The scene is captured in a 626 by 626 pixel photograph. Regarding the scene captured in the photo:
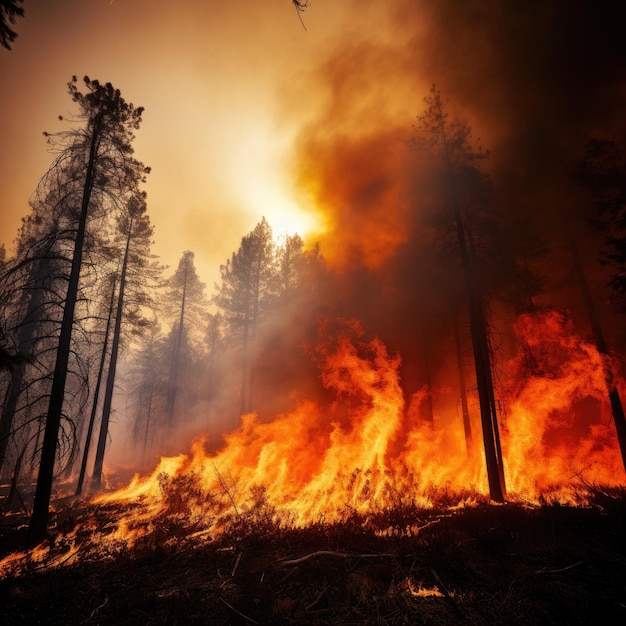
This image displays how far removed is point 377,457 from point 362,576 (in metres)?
7.54

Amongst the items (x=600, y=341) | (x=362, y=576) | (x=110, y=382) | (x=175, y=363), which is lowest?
(x=362, y=576)

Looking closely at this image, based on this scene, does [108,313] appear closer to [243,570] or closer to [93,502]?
[93,502]

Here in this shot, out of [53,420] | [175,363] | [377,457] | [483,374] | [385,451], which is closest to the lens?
[53,420]

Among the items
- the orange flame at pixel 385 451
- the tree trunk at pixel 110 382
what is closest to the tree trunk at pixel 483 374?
the orange flame at pixel 385 451

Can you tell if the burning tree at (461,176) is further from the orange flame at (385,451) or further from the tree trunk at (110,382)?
the tree trunk at (110,382)

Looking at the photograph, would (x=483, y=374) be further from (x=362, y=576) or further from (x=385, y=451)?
(x=362, y=576)

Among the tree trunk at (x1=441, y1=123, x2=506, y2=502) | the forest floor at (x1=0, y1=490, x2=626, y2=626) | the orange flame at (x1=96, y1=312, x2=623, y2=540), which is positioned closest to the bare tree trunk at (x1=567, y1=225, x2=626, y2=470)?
the orange flame at (x1=96, y1=312, x2=623, y2=540)

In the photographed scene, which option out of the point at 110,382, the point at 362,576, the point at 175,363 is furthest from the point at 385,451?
the point at 175,363

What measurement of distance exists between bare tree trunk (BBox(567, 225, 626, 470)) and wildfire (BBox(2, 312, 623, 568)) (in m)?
0.52

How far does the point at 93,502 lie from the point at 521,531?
657 inches

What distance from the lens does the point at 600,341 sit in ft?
42.7

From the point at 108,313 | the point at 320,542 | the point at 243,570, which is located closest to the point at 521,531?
the point at 320,542

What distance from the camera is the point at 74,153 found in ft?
34.0

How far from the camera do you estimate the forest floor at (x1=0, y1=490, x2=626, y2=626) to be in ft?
16.9
